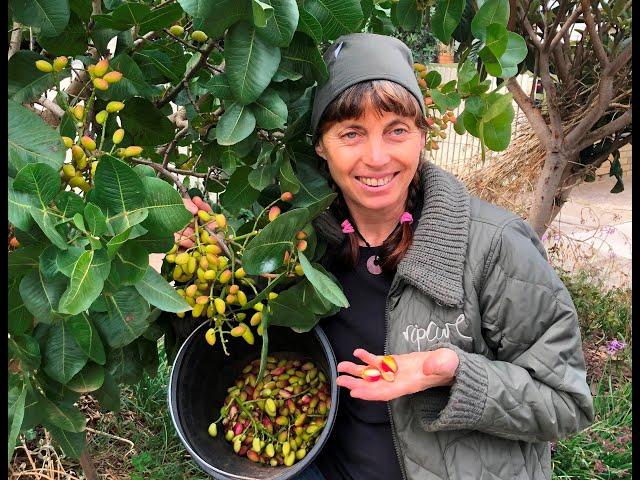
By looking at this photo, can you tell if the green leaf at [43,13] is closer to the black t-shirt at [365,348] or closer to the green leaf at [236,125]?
the green leaf at [236,125]

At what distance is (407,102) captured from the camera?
1.18m

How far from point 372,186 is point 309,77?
25 cm

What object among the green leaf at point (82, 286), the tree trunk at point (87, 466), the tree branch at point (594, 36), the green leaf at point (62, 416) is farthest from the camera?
the tree branch at point (594, 36)

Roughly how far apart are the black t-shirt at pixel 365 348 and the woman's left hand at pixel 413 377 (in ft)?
0.64

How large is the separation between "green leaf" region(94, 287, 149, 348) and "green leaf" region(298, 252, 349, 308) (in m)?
0.25

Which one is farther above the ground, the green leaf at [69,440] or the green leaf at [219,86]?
the green leaf at [219,86]

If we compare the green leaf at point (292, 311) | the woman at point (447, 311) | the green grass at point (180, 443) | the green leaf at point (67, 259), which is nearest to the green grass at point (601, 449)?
the green grass at point (180, 443)

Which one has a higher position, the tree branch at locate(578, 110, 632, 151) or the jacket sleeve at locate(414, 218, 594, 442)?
the jacket sleeve at locate(414, 218, 594, 442)

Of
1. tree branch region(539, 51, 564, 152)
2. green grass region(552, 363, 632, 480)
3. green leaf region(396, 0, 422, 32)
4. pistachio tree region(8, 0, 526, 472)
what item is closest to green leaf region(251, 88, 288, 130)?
pistachio tree region(8, 0, 526, 472)

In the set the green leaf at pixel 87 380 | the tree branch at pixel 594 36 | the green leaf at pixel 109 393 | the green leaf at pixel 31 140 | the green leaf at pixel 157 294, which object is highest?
the green leaf at pixel 31 140

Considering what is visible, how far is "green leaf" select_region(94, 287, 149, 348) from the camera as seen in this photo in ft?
2.84

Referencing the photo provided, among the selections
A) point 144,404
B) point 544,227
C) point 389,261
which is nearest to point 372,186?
point 389,261

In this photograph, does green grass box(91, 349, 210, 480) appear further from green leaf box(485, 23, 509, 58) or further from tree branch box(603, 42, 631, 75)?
tree branch box(603, 42, 631, 75)

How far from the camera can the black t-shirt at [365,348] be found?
133 centimetres
